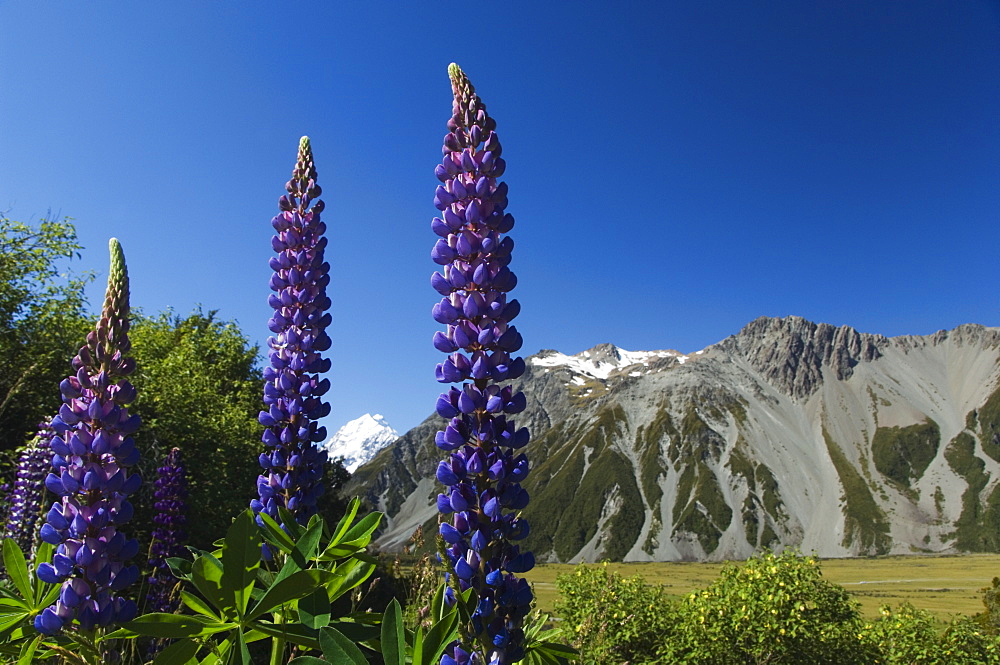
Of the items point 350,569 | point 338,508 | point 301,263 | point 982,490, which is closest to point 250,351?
point 338,508

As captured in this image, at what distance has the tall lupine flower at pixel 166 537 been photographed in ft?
18.9

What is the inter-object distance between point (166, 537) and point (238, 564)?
4875 mm

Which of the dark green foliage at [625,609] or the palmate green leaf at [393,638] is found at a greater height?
the palmate green leaf at [393,638]

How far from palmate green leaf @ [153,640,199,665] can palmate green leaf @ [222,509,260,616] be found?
209mm

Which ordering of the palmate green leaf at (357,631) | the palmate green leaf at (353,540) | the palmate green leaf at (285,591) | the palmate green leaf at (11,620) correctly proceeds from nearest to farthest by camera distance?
1. the palmate green leaf at (285,591)
2. the palmate green leaf at (357,631)
3. the palmate green leaf at (11,620)
4. the palmate green leaf at (353,540)

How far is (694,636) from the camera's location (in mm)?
12562

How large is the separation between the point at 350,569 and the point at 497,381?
126 centimetres

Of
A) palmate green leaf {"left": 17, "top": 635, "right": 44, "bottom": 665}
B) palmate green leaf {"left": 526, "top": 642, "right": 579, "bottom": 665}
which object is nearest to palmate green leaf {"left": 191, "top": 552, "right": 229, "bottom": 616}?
palmate green leaf {"left": 17, "top": 635, "right": 44, "bottom": 665}

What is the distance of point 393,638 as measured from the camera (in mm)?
2211

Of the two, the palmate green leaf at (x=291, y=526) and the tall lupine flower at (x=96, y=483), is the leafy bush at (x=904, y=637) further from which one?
the tall lupine flower at (x=96, y=483)

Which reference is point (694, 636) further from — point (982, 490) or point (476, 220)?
point (982, 490)

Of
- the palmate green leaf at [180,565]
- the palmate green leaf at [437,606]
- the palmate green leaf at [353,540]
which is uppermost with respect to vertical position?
the palmate green leaf at [353,540]

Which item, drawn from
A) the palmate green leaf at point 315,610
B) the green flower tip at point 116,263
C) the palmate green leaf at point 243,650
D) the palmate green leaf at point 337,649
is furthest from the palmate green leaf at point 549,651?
the green flower tip at point 116,263

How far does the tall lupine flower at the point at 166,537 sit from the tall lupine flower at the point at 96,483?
2789 mm
